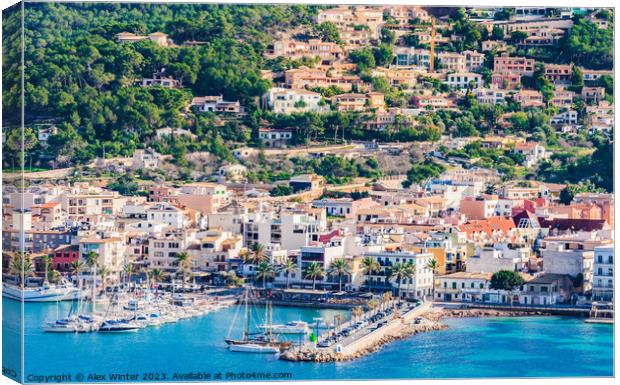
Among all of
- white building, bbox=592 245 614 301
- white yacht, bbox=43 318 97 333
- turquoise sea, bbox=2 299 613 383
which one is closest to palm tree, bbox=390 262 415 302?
turquoise sea, bbox=2 299 613 383

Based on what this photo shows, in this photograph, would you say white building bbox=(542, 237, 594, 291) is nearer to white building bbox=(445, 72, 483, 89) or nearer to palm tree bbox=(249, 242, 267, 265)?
palm tree bbox=(249, 242, 267, 265)

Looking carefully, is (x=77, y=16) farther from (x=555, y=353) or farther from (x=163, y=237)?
(x=555, y=353)

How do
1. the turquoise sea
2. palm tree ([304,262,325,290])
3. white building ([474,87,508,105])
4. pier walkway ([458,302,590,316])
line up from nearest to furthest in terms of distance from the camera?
the turquoise sea
pier walkway ([458,302,590,316])
palm tree ([304,262,325,290])
white building ([474,87,508,105])

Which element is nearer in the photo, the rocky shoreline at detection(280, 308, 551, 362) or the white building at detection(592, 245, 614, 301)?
the rocky shoreline at detection(280, 308, 551, 362)

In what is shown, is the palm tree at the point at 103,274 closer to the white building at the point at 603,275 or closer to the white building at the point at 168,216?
the white building at the point at 168,216

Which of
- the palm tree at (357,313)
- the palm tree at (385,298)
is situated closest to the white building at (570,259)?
the palm tree at (385,298)

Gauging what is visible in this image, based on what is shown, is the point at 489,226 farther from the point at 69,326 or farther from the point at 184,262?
the point at 69,326

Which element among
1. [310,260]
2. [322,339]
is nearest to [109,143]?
[310,260]
